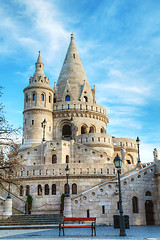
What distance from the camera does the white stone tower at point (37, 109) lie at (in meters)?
39.0

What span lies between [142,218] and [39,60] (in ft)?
98.0

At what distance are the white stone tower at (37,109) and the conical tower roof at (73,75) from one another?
3928mm

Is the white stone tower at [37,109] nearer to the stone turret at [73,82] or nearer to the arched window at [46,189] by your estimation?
the stone turret at [73,82]

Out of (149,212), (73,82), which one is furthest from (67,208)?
(73,82)

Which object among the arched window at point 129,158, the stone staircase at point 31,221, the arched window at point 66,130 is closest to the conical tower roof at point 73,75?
the arched window at point 66,130

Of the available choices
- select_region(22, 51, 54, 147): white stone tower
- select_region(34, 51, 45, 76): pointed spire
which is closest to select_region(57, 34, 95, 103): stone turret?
select_region(22, 51, 54, 147): white stone tower

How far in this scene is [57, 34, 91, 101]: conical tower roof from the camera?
148ft

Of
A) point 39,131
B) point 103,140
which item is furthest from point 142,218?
point 39,131

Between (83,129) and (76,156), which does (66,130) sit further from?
(76,156)

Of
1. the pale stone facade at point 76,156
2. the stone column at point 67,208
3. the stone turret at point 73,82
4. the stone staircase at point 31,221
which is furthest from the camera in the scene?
the stone turret at point 73,82

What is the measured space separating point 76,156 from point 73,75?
16784 millimetres

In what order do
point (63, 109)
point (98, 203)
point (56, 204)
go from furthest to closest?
point (63, 109) → point (56, 204) → point (98, 203)

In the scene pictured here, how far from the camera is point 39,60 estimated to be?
44.2 m

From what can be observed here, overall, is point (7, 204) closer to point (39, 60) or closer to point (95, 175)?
point (95, 175)
